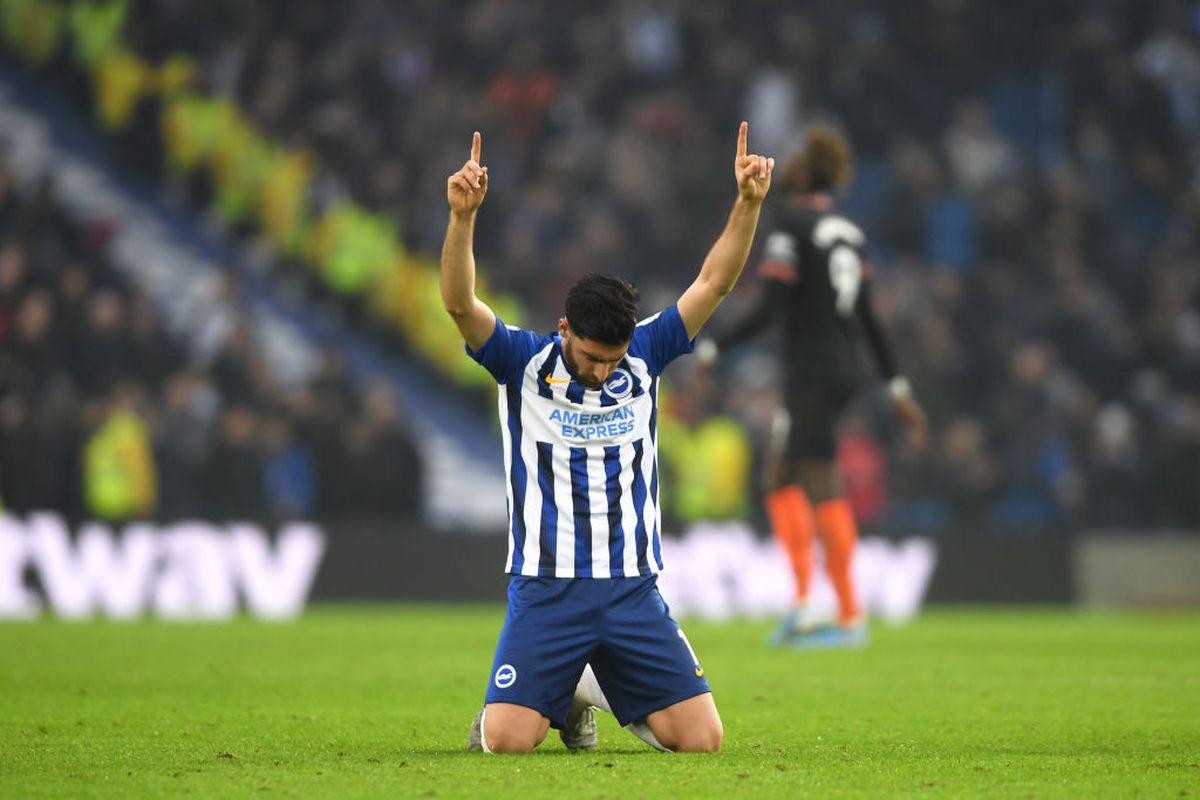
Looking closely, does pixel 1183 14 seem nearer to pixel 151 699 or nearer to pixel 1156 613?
pixel 1156 613

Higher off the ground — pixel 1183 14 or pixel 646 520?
pixel 1183 14

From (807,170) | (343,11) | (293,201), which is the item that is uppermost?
(343,11)

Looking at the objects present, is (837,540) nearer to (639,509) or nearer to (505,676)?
(639,509)

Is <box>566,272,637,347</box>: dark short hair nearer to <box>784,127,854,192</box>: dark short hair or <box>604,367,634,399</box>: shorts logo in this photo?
<box>604,367,634,399</box>: shorts logo

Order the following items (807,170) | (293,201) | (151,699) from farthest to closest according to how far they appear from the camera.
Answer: (293,201) → (807,170) → (151,699)

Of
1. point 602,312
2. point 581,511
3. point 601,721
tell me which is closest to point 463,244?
point 602,312

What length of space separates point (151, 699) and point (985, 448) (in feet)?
36.3

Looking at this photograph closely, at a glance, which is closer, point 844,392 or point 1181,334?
point 844,392

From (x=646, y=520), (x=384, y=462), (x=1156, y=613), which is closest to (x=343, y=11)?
(x=384, y=462)

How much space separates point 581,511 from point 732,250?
909mm

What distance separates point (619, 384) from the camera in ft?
19.1

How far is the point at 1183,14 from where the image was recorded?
68.6 ft

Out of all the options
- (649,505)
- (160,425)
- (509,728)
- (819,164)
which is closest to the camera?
(509,728)

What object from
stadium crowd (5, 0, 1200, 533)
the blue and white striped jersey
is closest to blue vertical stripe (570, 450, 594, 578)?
the blue and white striped jersey
